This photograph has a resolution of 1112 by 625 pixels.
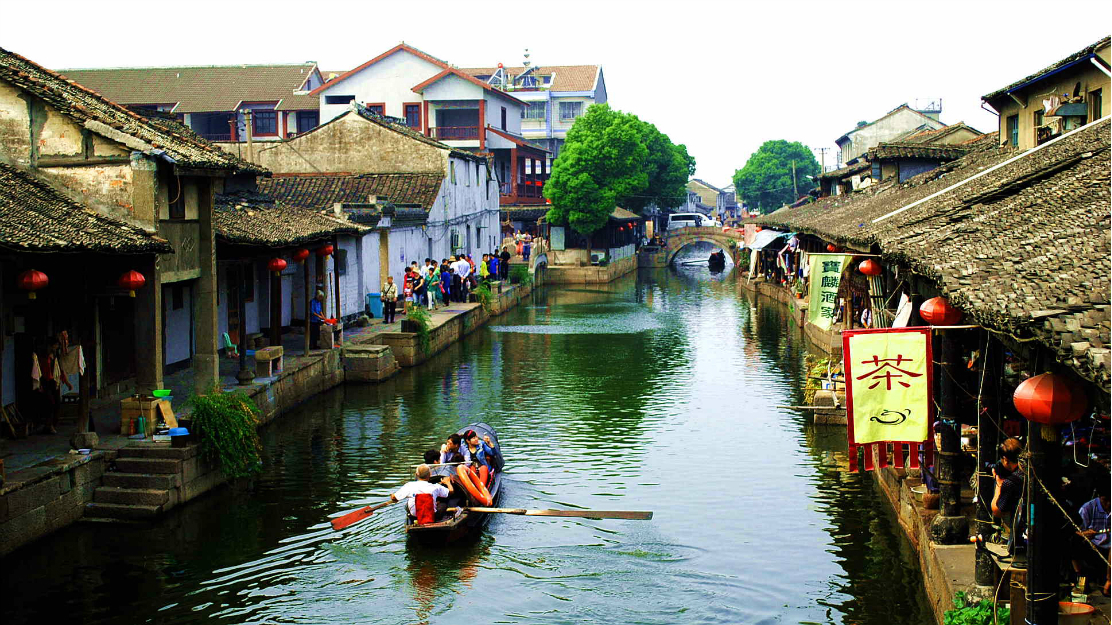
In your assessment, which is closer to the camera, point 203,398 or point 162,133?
point 203,398

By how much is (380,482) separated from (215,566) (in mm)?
3940

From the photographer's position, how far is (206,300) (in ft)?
60.4

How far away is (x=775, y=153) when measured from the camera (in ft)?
329

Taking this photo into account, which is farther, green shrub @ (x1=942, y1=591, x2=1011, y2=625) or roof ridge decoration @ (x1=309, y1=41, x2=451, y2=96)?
roof ridge decoration @ (x1=309, y1=41, x2=451, y2=96)

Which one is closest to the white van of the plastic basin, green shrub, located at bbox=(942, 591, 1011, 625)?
green shrub, located at bbox=(942, 591, 1011, 625)

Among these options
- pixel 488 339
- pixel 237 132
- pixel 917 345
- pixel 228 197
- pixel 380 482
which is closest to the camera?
pixel 917 345

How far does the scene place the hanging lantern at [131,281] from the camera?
1583cm

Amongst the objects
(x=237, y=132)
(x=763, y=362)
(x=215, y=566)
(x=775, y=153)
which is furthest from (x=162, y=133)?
(x=775, y=153)

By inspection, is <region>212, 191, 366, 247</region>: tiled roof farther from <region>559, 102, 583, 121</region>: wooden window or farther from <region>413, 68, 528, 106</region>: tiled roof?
<region>559, 102, 583, 121</region>: wooden window

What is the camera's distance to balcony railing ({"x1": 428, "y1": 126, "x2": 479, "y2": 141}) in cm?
5862

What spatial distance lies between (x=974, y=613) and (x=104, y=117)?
14052 mm

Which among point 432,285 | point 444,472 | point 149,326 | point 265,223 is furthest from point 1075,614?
point 432,285

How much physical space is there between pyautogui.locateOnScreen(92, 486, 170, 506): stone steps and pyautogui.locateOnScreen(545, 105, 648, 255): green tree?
4422 cm

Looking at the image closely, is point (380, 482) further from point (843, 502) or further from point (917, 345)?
point (917, 345)
